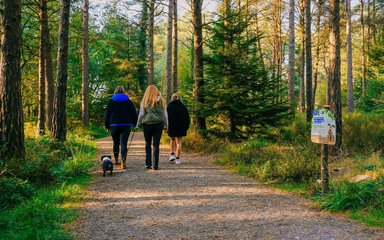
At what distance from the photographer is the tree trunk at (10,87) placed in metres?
7.42

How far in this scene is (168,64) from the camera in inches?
783

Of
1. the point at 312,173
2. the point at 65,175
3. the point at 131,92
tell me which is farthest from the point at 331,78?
the point at 131,92

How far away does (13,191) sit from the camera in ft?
19.1

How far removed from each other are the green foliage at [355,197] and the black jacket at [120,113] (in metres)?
5.32

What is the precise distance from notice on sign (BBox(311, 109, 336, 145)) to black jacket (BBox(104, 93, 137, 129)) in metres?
4.92

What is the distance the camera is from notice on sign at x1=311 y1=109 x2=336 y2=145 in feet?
18.7

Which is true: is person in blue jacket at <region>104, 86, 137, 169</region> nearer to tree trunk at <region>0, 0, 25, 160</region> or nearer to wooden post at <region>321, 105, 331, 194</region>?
tree trunk at <region>0, 0, 25, 160</region>

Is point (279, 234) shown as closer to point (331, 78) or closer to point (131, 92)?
point (331, 78)

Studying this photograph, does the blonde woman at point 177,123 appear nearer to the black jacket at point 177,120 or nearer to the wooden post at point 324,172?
the black jacket at point 177,120

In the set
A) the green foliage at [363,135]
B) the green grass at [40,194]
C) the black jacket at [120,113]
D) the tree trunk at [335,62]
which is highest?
the tree trunk at [335,62]

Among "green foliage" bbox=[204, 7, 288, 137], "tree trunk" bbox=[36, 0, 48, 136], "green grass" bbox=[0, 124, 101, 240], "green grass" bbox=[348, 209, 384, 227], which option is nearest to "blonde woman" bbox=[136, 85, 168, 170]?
"green grass" bbox=[0, 124, 101, 240]

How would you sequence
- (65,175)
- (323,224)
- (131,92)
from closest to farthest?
(323,224) → (65,175) → (131,92)

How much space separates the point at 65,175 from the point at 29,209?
10.0ft

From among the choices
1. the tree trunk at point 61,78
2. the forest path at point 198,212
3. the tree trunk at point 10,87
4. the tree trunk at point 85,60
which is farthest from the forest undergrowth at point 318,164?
the tree trunk at point 85,60
